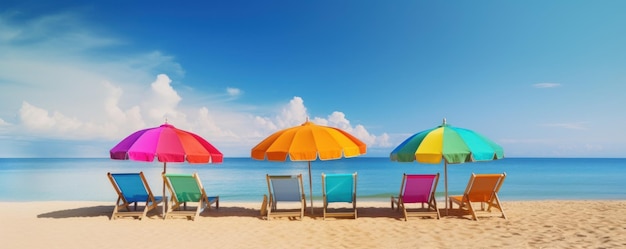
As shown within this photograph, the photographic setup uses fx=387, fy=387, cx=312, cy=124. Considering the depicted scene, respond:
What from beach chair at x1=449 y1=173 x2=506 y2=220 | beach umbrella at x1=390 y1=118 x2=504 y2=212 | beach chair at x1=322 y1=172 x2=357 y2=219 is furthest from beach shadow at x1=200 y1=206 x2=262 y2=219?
beach chair at x1=449 y1=173 x2=506 y2=220

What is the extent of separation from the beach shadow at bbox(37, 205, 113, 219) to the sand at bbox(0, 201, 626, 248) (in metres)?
0.03

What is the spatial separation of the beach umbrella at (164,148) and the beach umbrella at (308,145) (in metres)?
0.96

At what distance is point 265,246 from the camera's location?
5.16 m

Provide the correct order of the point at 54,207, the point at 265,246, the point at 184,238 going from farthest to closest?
the point at 54,207
the point at 184,238
the point at 265,246

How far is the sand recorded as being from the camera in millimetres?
5230

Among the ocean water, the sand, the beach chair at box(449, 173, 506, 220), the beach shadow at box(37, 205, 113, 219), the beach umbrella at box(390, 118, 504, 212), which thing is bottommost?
the ocean water

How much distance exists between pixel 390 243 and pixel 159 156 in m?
4.07

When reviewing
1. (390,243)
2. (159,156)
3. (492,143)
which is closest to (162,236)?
(159,156)

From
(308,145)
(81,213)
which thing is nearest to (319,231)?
(308,145)

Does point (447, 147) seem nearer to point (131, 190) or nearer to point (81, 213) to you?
point (131, 190)

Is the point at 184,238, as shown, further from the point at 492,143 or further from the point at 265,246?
the point at 492,143

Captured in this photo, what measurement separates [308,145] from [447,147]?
2.33 metres

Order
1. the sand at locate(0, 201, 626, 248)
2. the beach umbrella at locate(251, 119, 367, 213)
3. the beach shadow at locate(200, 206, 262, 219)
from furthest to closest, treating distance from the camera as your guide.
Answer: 1. the beach shadow at locate(200, 206, 262, 219)
2. the beach umbrella at locate(251, 119, 367, 213)
3. the sand at locate(0, 201, 626, 248)

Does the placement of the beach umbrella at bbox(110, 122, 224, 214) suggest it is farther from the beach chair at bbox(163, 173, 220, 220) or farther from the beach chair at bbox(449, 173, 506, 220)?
the beach chair at bbox(449, 173, 506, 220)
